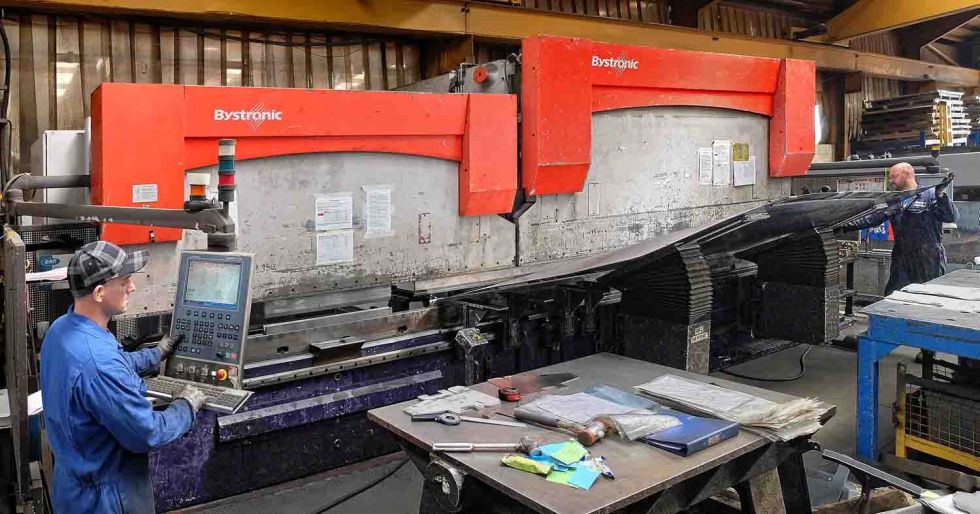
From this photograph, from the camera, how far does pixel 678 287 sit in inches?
129

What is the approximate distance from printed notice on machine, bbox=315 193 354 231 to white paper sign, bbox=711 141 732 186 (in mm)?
2325

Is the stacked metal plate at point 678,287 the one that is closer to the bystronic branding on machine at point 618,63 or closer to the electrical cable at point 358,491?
the bystronic branding on machine at point 618,63

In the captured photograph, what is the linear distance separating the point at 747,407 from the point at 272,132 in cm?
196

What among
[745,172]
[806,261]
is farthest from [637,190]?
[806,261]

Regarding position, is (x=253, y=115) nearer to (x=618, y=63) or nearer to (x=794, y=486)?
(x=618, y=63)

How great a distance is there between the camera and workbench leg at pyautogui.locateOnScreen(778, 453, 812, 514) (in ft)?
7.41

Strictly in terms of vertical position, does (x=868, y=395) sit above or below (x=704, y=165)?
below

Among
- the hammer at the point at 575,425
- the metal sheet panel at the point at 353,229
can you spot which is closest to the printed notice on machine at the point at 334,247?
the metal sheet panel at the point at 353,229

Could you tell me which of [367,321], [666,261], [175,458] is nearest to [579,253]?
[666,261]

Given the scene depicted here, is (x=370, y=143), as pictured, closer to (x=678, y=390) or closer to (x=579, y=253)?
(x=579, y=253)

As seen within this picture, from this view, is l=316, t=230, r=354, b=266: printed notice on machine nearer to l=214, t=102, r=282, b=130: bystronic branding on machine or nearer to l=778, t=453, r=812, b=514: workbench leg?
l=214, t=102, r=282, b=130: bystronic branding on machine

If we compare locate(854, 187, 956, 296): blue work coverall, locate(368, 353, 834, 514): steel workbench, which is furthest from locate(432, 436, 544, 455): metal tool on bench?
locate(854, 187, 956, 296): blue work coverall

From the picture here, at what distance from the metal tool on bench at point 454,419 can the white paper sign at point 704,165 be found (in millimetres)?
2772

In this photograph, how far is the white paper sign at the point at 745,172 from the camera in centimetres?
450
